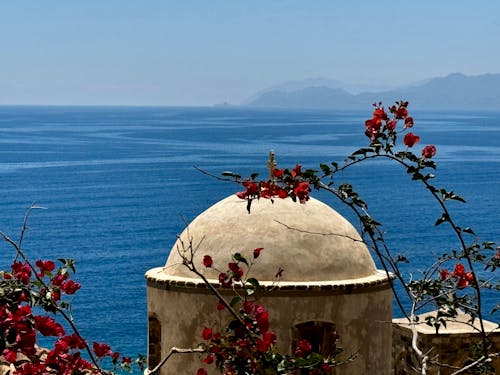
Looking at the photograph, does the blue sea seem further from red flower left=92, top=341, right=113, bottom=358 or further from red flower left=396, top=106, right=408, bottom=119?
red flower left=396, top=106, right=408, bottom=119

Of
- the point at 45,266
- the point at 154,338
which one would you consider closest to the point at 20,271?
the point at 45,266

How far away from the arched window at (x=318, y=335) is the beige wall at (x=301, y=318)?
57 mm

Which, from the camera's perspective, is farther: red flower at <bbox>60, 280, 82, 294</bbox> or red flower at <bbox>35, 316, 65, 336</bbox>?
red flower at <bbox>60, 280, 82, 294</bbox>

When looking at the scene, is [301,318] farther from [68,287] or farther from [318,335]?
[68,287]

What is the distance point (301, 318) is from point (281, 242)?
33.9 inches

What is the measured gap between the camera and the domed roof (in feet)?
35.1

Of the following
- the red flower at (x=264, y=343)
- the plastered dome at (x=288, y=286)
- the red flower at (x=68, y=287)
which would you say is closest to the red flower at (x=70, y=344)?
the red flower at (x=68, y=287)

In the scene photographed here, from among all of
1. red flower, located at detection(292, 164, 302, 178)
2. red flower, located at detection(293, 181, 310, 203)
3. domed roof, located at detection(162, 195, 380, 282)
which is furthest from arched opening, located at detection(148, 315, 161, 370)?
red flower, located at detection(293, 181, 310, 203)

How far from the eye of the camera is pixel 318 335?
10516 mm

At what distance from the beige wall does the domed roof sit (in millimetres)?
264

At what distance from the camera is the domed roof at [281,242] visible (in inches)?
421

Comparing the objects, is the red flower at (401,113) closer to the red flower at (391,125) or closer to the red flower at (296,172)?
the red flower at (391,125)

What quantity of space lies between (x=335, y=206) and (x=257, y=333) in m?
76.0

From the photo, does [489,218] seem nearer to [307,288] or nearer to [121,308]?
[121,308]
